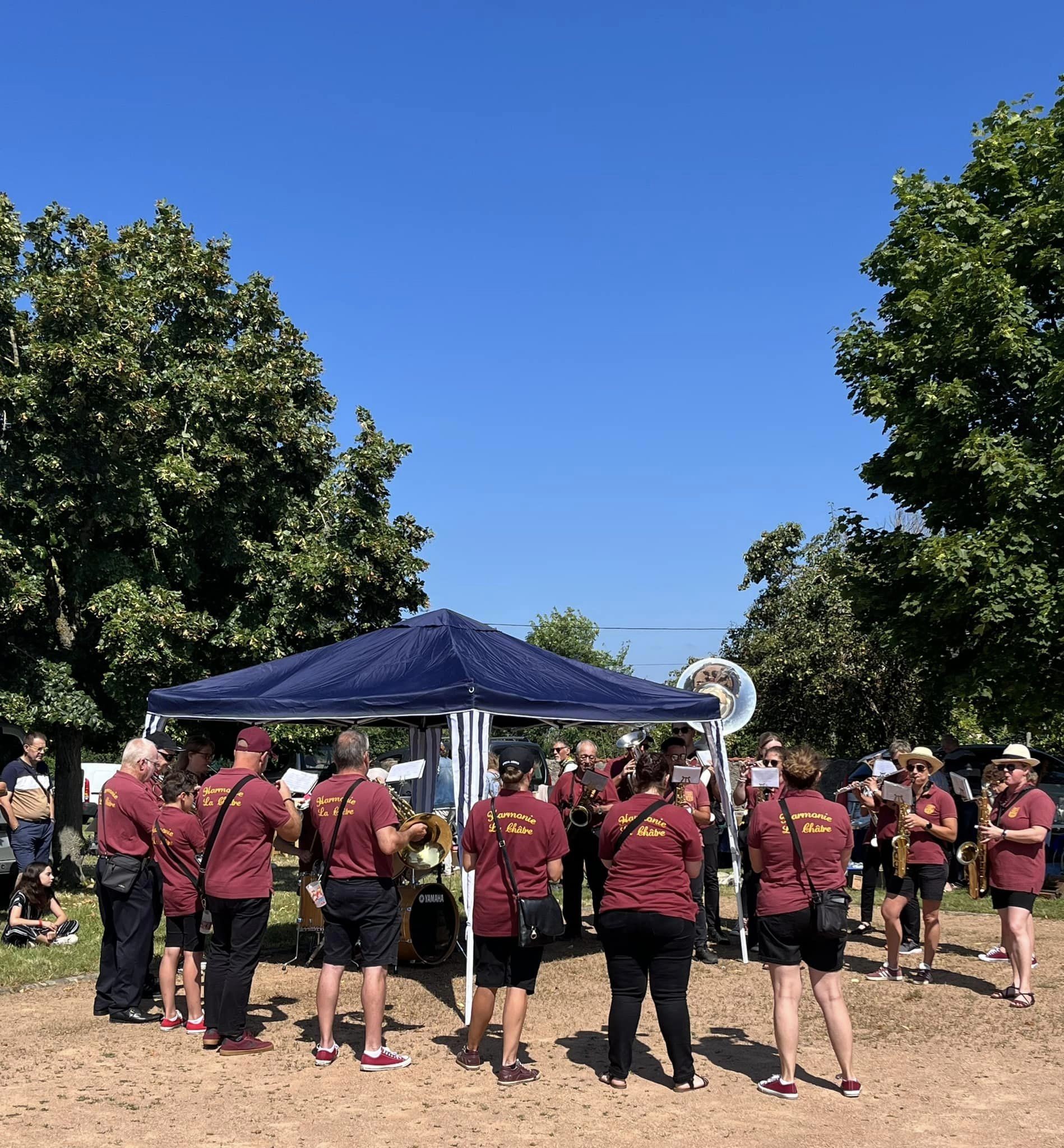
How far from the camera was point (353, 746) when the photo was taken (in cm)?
681

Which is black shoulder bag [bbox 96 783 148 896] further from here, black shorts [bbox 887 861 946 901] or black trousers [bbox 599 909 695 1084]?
black shorts [bbox 887 861 946 901]

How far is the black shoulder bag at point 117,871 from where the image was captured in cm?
782

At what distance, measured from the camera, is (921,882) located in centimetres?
902

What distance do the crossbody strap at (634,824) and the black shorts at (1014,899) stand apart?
3687mm

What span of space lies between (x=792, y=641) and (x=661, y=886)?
79.1 ft

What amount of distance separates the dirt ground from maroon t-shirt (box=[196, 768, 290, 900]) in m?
0.99

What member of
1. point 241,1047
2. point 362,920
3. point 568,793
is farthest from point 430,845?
point 568,793

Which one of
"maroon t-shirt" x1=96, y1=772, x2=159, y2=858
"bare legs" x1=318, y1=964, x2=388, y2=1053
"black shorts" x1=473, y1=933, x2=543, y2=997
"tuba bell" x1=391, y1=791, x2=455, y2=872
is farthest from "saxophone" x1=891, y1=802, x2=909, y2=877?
"maroon t-shirt" x1=96, y1=772, x2=159, y2=858

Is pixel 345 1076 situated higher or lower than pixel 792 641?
lower

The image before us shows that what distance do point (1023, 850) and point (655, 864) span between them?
12.5 ft

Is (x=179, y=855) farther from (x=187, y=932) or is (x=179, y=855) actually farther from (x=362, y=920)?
(x=362, y=920)

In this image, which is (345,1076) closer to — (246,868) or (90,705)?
(246,868)

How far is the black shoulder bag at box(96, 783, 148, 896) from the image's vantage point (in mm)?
7816

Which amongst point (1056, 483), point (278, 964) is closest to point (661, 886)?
point (278, 964)
